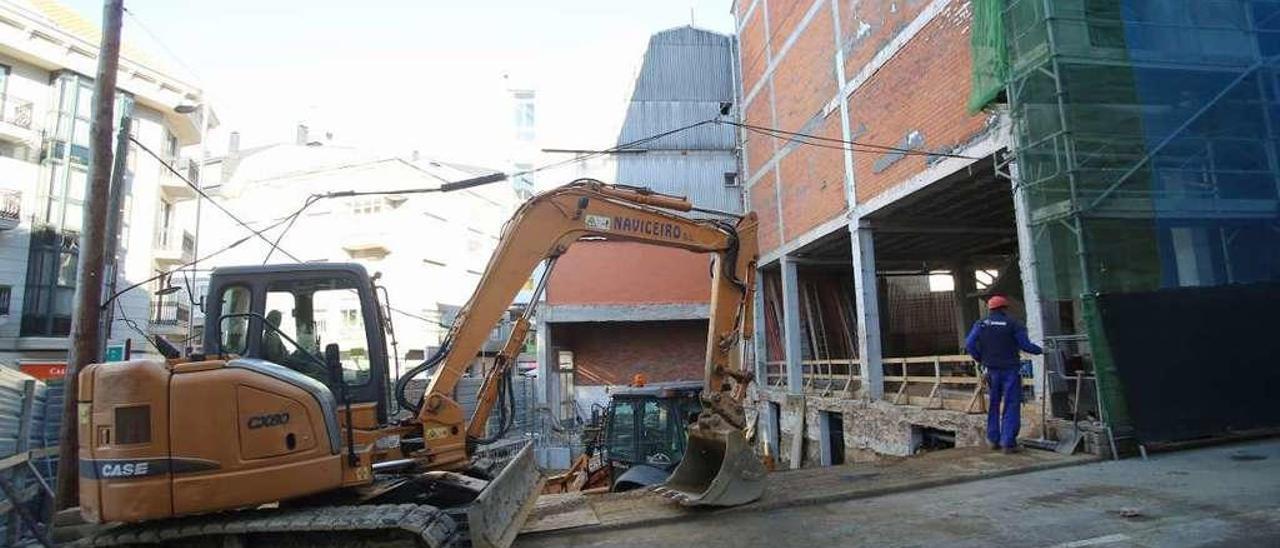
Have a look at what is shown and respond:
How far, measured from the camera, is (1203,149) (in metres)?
8.41

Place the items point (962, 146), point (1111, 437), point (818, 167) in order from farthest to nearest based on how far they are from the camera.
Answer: point (818, 167) < point (962, 146) < point (1111, 437)

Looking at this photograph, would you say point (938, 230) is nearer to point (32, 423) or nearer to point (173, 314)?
point (32, 423)

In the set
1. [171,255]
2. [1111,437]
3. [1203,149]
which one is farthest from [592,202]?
[171,255]

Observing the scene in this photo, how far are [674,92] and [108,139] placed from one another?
66.9 feet

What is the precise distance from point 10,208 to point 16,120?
2560 millimetres

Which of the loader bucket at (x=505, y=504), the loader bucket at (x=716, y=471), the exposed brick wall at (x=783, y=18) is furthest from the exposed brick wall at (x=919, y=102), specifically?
the loader bucket at (x=505, y=504)

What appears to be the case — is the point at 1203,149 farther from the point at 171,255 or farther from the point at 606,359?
the point at 171,255

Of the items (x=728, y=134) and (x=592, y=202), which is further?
(x=728, y=134)

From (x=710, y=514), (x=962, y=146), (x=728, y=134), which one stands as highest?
(x=728, y=134)

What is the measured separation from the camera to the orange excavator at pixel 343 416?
4.34 m

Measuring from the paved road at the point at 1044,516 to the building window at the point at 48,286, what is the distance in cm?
2175

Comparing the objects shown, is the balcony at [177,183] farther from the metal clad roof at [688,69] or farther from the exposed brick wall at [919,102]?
the exposed brick wall at [919,102]

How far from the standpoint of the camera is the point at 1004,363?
7.83 metres

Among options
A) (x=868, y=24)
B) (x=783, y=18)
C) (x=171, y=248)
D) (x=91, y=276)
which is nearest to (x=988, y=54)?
(x=868, y=24)
